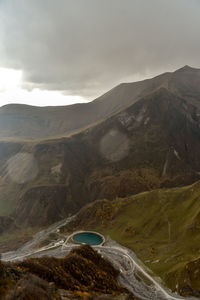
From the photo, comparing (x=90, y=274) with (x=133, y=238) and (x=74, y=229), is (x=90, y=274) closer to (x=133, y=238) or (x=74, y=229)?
(x=133, y=238)

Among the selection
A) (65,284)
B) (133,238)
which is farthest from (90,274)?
(133,238)

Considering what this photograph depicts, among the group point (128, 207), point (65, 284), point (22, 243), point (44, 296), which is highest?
point (44, 296)

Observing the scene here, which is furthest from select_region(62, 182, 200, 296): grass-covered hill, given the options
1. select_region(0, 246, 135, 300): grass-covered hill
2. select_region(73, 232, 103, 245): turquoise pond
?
select_region(0, 246, 135, 300): grass-covered hill

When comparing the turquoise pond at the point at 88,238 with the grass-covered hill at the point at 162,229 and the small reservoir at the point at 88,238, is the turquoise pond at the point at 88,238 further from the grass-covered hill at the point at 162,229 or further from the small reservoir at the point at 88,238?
the grass-covered hill at the point at 162,229

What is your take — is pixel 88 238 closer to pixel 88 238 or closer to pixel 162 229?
pixel 88 238

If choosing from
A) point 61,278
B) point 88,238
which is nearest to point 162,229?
point 88,238

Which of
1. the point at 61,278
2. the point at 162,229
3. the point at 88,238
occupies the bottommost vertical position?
the point at 88,238
